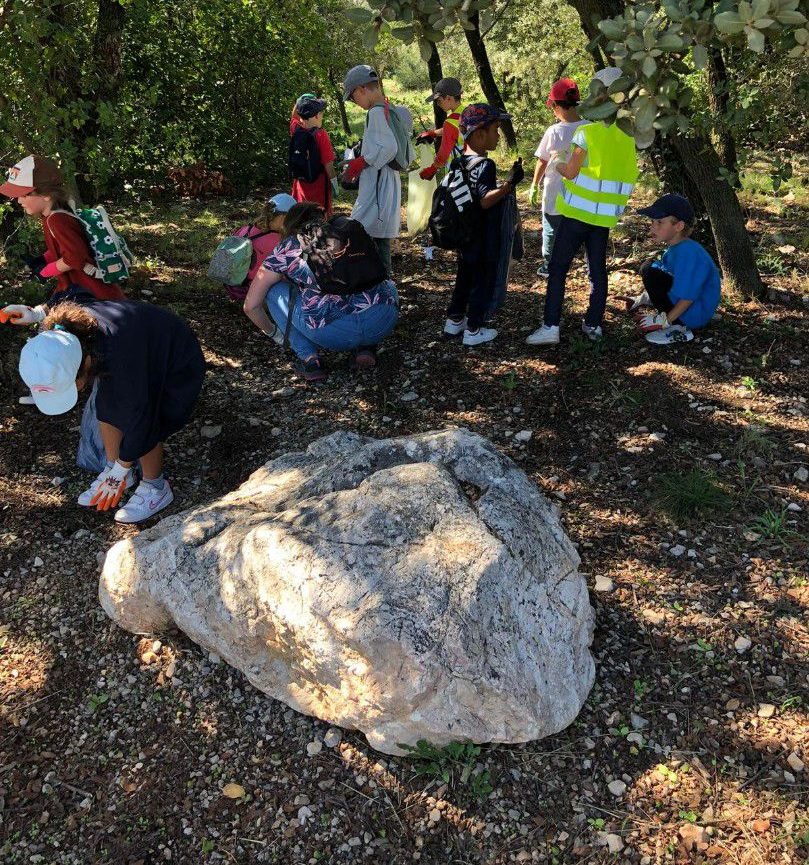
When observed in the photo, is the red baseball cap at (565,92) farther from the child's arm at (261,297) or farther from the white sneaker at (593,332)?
the child's arm at (261,297)

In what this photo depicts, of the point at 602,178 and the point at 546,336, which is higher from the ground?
the point at 602,178

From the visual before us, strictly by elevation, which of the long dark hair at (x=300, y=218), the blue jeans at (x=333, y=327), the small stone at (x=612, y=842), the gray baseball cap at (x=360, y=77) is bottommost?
the small stone at (x=612, y=842)

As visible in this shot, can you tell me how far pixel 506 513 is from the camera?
3.04 m

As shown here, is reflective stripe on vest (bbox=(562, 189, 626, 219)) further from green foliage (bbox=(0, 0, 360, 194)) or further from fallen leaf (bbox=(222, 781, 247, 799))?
green foliage (bbox=(0, 0, 360, 194))

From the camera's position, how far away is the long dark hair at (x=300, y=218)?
4.82m

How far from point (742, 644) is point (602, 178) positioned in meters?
2.91

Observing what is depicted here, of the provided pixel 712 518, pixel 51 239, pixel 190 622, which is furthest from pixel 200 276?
pixel 712 518

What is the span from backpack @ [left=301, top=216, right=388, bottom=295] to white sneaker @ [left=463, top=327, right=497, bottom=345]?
0.95 meters

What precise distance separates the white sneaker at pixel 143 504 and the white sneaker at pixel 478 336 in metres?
2.41

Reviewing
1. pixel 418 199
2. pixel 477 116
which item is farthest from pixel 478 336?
pixel 418 199

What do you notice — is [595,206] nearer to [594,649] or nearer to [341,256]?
[341,256]

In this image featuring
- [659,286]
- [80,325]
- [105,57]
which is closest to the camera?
[80,325]

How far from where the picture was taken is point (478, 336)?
5.39 m

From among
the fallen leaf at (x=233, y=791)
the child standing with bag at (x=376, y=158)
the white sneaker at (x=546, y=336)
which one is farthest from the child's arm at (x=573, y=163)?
the fallen leaf at (x=233, y=791)
